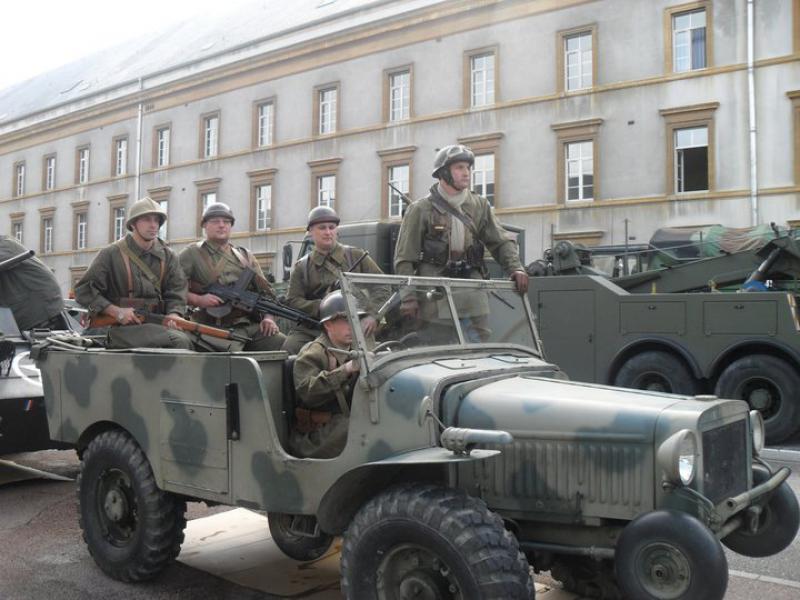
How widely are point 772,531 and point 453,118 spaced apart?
22.4 m

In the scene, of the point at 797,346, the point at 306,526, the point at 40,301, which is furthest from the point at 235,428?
the point at 797,346

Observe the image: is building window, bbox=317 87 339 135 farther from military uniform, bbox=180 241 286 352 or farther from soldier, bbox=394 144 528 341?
soldier, bbox=394 144 528 341

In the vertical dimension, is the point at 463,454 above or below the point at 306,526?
above

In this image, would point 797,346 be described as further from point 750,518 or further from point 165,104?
point 165,104

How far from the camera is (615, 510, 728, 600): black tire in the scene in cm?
295

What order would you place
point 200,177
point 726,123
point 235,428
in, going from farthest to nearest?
point 200,177, point 726,123, point 235,428

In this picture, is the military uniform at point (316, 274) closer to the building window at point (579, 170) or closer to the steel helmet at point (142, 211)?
the steel helmet at point (142, 211)

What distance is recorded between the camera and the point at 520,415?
3.52 m

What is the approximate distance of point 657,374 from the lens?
9.78 meters

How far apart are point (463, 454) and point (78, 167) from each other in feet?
121

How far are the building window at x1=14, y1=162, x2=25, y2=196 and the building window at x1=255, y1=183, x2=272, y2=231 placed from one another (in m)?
16.0

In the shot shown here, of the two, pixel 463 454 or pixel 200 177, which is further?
pixel 200 177

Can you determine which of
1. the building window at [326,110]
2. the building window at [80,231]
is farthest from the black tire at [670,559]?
the building window at [80,231]

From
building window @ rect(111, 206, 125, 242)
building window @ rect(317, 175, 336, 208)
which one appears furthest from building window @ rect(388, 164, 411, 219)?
building window @ rect(111, 206, 125, 242)
